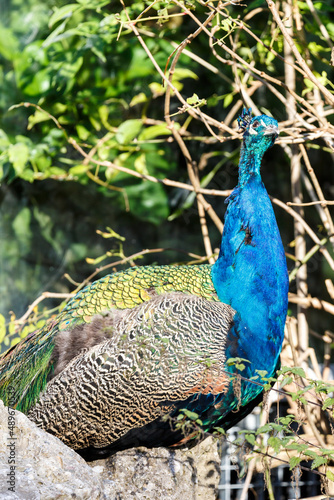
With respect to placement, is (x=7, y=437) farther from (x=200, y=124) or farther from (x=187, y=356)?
(x=200, y=124)

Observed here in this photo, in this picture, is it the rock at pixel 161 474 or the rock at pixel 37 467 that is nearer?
the rock at pixel 37 467

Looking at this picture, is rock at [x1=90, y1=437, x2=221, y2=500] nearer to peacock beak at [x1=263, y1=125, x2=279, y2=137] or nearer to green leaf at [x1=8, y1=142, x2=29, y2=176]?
peacock beak at [x1=263, y1=125, x2=279, y2=137]

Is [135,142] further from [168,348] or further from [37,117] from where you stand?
[168,348]

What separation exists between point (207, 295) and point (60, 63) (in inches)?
53.8

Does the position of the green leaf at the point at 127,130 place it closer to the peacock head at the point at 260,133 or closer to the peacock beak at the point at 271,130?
the peacock head at the point at 260,133

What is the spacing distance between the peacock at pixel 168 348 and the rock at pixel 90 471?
0.06m

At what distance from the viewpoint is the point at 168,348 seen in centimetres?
170

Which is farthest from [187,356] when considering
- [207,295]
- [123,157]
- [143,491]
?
[123,157]

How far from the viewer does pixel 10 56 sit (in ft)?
9.45

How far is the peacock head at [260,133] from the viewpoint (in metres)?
1.85

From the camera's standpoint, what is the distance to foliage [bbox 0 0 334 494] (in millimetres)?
2465

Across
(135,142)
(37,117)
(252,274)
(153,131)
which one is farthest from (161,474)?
(37,117)

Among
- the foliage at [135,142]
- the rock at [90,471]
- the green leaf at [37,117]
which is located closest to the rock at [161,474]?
the rock at [90,471]

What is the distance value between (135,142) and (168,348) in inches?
42.8
